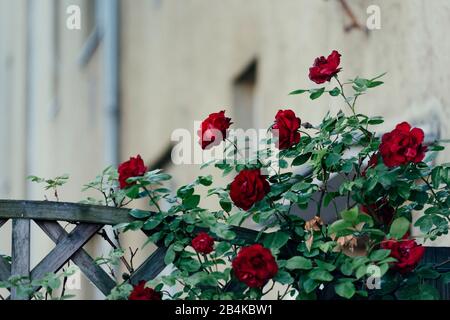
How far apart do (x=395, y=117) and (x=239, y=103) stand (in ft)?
8.86

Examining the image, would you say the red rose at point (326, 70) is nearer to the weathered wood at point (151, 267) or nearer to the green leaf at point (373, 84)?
the green leaf at point (373, 84)

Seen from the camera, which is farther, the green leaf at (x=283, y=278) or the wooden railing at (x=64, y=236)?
the wooden railing at (x=64, y=236)

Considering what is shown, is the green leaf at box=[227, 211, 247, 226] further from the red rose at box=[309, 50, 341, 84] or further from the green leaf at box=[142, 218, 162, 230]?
the red rose at box=[309, 50, 341, 84]

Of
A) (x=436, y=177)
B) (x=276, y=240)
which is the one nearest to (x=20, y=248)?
(x=276, y=240)

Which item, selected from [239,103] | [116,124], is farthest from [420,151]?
[116,124]

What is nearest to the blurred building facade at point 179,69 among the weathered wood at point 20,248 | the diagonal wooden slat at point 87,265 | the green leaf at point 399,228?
the green leaf at point 399,228

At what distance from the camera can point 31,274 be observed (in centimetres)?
382

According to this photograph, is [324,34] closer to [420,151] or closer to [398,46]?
[398,46]

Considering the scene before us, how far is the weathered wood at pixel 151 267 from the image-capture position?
390 centimetres

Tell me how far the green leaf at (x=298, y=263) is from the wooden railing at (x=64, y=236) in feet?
0.78

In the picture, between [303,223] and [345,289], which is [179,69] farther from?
[345,289]

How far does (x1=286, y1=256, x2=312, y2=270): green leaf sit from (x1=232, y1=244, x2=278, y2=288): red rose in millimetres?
94

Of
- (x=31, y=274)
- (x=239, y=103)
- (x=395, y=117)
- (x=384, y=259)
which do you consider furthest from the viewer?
(x=239, y=103)
